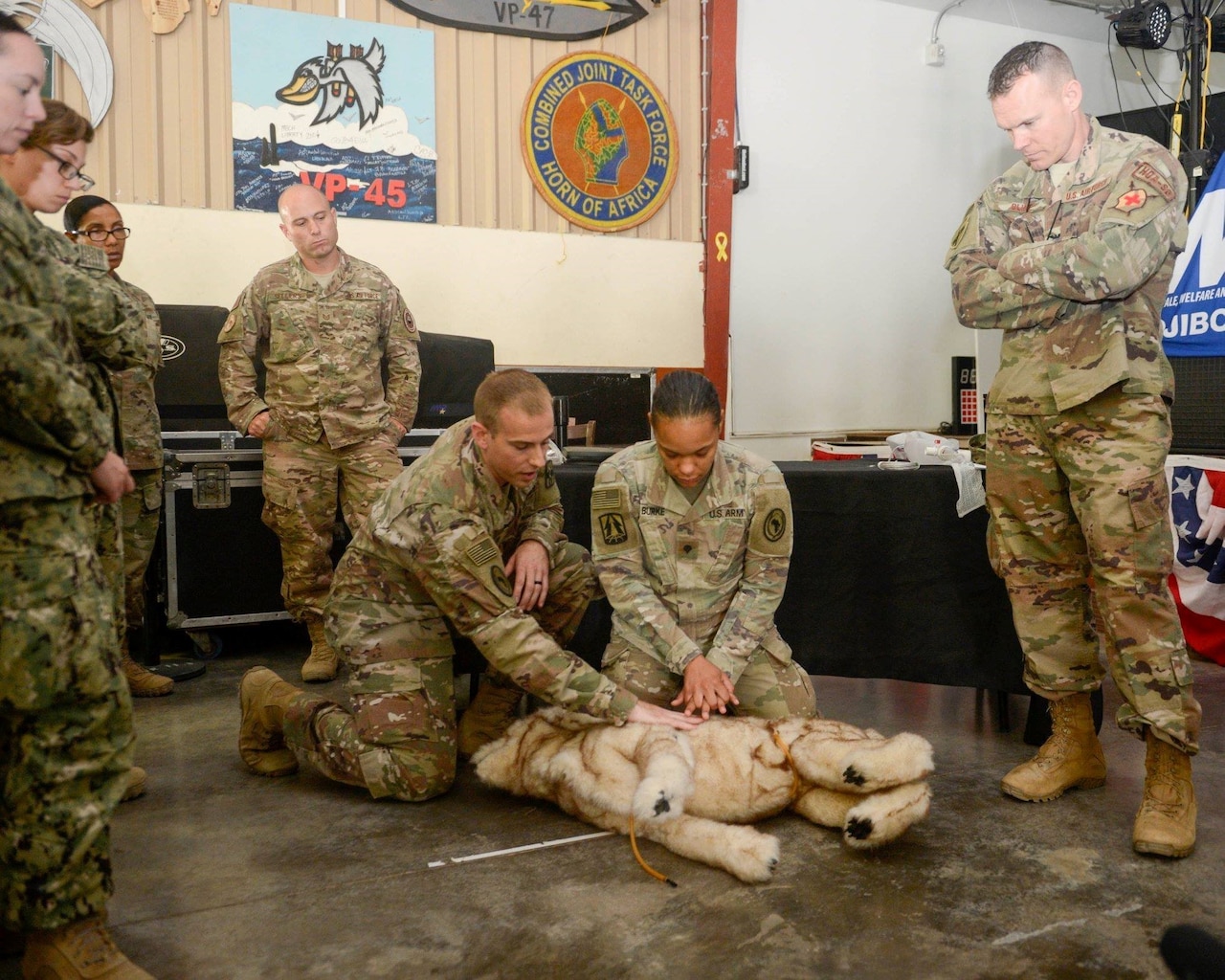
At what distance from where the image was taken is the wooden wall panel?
4.34m

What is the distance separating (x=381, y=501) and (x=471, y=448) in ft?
0.86

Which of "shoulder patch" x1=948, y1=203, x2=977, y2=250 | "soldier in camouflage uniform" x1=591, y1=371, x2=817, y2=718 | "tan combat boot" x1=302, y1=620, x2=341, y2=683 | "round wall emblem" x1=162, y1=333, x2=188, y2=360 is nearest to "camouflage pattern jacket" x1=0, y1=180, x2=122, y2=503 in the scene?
"soldier in camouflage uniform" x1=591, y1=371, x2=817, y2=718

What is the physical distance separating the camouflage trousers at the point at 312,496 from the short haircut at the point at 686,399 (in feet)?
5.46

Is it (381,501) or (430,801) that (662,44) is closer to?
(381,501)

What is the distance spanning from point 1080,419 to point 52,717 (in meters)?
1.98

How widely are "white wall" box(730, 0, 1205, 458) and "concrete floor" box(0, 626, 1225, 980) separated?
140 inches

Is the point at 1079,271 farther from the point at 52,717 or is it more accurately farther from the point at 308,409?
the point at 308,409

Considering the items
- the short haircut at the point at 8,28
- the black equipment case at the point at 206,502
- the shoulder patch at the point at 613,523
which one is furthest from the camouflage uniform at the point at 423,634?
the black equipment case at the point at 206,502

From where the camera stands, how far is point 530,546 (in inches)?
102

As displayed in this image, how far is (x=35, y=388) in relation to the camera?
135cm

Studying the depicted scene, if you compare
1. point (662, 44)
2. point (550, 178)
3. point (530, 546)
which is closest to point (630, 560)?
point (530, 546)

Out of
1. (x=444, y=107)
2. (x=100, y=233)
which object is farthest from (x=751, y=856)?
(x=444, y=107)

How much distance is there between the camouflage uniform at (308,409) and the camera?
3.73 metres

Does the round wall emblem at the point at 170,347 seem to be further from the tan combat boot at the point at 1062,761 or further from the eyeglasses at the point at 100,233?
the tan combat boot at the point at 1062,761
